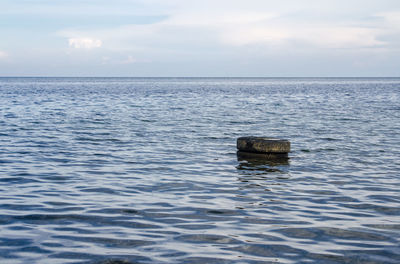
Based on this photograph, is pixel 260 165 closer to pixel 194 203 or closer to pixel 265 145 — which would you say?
pixel 265 145

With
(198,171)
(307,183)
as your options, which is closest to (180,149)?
(198,171)

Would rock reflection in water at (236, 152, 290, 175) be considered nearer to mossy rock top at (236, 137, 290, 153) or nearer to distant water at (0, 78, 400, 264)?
distant water at (0, 78, 400, 264)

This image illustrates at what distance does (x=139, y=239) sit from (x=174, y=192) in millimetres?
3243

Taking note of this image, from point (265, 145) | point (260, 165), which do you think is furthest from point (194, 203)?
point (265, 145)

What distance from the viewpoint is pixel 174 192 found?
10.0 meters

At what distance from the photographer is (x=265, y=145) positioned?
14422 mm

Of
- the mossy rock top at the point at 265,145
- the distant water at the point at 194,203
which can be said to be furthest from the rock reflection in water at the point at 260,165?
the mossy rock top at the point at 265,145

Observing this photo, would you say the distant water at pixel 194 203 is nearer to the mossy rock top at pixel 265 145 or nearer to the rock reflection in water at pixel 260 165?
the rock reflection in water at pixel 260 165

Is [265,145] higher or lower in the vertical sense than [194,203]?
higher

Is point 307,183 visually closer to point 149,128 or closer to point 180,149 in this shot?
point 180,149

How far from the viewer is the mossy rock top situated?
47.1 feet

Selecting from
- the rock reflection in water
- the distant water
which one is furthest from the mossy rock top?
the distant water

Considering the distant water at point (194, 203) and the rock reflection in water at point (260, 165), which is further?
the rock reflection in water at point (260, 165)

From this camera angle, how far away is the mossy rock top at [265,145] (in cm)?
1434
